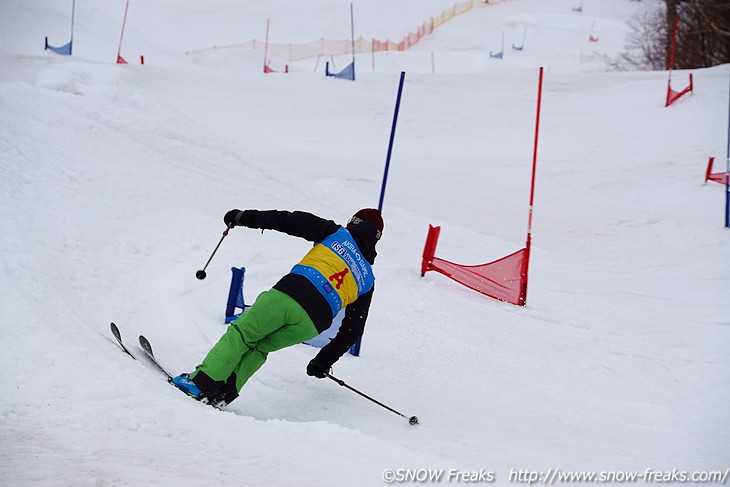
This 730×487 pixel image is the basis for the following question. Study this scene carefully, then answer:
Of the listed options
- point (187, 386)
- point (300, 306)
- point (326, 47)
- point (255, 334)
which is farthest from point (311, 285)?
point (326, 47)

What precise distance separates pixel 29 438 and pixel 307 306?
1626 millimetres

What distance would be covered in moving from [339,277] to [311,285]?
8.6 inches

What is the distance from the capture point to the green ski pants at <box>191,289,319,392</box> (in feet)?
13.2

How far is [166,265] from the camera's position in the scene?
6.34 meters

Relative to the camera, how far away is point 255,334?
13.3ft

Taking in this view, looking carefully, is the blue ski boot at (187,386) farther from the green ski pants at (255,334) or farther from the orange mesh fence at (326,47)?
the orange mesh fence at (326,47)

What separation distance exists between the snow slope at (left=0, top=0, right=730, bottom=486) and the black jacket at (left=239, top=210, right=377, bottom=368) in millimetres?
506

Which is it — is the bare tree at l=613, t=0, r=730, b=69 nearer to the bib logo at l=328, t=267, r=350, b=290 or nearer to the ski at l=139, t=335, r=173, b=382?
the bib logo at l=328, t=267, r=350, b=290

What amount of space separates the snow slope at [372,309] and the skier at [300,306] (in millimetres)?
270

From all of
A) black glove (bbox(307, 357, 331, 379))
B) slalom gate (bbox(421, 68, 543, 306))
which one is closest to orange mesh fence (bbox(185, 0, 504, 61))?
slalom gate (bbox(421, 68, 543, 306))

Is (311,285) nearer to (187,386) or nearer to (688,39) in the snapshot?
(187,386)

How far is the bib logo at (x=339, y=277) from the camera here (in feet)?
14.1

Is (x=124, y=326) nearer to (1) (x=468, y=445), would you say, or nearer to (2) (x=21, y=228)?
(2) (x=21, y=228)

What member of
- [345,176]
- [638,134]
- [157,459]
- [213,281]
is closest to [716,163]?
[638,134]
